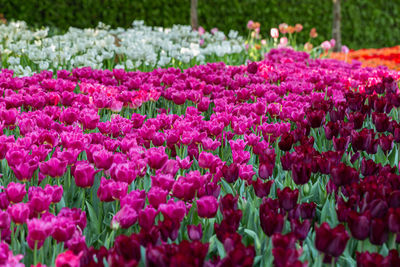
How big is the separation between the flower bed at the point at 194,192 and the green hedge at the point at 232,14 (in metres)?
9.72

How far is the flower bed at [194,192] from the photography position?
1.45m

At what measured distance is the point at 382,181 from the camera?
1.91m

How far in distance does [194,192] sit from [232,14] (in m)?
12.8

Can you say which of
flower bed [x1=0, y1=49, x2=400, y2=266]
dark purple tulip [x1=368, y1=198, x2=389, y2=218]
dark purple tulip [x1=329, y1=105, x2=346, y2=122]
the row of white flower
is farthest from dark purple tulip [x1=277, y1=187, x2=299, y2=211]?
the row of white flower

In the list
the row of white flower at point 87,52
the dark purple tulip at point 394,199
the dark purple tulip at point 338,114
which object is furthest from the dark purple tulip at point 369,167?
the row of white flower at point 87,52

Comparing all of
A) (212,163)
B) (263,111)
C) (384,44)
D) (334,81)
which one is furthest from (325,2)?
(212,163)

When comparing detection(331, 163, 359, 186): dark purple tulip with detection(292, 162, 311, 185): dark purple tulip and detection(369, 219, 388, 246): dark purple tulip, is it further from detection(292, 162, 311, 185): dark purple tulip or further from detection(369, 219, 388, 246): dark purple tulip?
detection(369, 219, 388, 246): dark purple tulip

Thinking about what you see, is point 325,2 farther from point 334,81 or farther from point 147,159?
point 147,159

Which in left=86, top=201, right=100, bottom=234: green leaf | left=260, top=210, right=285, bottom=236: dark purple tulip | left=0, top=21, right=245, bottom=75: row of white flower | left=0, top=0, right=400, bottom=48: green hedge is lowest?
left=86, top=201, right=100, bottom=234: green leaf

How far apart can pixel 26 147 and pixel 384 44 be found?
52.8 feet

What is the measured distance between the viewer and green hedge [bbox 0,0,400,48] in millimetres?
12602

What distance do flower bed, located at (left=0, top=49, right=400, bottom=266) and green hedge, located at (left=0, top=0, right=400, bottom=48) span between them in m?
9.72

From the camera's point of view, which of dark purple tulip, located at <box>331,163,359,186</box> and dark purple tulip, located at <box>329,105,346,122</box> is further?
dark purple tulip, located at <box>329,105,346,122</box>

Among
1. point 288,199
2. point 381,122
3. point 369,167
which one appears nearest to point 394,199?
point 288,199
